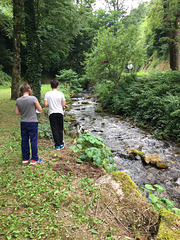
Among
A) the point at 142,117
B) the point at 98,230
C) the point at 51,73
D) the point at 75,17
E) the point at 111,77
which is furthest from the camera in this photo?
the point at 51,73

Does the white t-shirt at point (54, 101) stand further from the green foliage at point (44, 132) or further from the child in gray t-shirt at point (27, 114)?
the green foliage at point (44, 132)

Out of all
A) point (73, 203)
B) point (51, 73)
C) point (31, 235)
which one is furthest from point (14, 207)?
point (51, 73)

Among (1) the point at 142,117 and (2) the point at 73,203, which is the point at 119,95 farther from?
(2) the point at 73,203

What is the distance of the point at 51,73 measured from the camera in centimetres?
3503

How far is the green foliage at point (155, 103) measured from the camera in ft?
24.8

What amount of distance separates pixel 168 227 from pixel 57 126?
3.31 meters

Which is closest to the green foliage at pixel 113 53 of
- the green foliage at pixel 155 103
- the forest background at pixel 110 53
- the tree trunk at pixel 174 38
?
the forest background at pixel 110 53

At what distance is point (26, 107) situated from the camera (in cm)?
324

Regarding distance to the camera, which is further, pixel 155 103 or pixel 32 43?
pixel 155 103

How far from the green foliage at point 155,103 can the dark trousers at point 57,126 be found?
5424mm

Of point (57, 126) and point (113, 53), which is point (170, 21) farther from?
point (57, 126)

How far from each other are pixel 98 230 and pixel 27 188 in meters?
1.43

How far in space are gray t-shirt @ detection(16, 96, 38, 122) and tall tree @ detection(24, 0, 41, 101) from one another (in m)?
5.10

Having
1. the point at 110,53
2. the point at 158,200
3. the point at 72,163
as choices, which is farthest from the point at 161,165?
the point at 110,53
